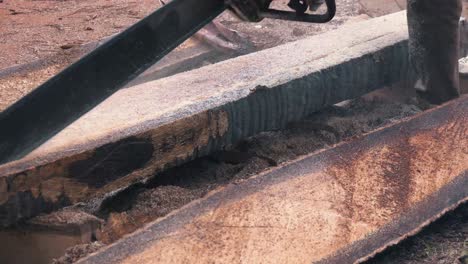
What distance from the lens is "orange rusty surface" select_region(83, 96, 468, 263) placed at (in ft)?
6.19

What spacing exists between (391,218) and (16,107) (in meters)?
1.27

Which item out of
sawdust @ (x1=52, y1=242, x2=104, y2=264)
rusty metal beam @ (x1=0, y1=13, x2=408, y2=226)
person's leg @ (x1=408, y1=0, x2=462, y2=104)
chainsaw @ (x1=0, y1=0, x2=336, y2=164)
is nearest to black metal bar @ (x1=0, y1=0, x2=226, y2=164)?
chainsaw @ (x1=0, y1=0, x2=336, y2=164)

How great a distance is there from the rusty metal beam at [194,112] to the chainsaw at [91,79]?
0.24 meters

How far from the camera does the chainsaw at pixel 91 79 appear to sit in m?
1.71

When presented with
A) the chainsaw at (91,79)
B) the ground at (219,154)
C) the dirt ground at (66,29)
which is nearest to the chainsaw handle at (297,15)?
the chainsaw at (91,79)

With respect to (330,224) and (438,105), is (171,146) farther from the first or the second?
(438,105)

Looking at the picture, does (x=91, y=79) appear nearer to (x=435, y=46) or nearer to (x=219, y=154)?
(x=219, y=154)

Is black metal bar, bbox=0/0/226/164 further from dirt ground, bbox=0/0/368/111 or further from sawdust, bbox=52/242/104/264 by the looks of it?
dirt ground, bbox=0/0/368/111

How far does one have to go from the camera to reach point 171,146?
236 centimetres

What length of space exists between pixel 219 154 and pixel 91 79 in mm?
990

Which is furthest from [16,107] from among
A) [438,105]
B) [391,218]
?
[438,105]

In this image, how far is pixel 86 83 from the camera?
5.77 ft

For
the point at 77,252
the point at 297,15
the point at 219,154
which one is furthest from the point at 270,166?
the point at 77,252

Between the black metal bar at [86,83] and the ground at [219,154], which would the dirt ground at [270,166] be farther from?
the black metal bar at [86,83]
